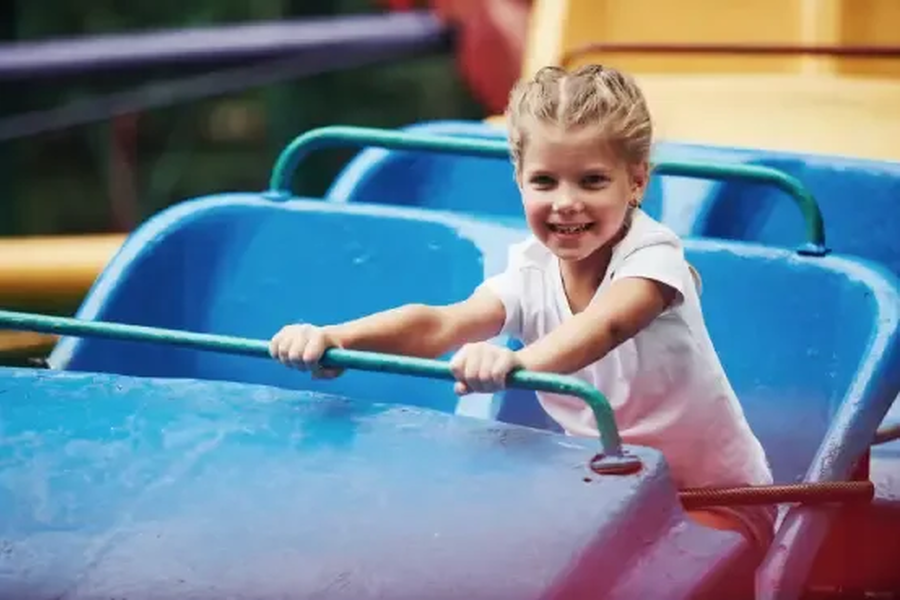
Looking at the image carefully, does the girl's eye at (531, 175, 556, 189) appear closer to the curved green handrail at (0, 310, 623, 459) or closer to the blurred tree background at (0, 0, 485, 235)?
the curved green handrail at (0, 310, 623, 459)

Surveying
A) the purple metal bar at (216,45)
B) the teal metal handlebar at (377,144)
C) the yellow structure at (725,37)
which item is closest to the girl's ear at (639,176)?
the teal metal handlebar at (377,144)

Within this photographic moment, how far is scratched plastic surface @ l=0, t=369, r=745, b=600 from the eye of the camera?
75cm

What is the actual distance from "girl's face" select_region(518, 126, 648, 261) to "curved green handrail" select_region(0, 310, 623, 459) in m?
0.13

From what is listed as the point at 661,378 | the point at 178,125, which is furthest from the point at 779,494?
the point at 178,125

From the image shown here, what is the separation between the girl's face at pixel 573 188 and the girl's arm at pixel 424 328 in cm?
8

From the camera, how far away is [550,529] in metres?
0.77

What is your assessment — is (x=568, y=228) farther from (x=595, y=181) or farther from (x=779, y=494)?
(x=779, y=494)

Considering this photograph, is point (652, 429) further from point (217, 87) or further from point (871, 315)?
point (217, 87)

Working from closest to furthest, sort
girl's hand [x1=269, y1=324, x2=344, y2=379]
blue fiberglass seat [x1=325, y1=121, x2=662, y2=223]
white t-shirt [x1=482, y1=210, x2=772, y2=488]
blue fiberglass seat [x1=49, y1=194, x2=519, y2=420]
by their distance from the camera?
1. girl's hand [x1=269, y1=324, x2=344, y2=379]
2. white t-shirt [x1=482, y1=210, x2=772, y2=488]
3. blue fiberglass seat [x1=49, y1=194, x2=519, y2=420]
4. blue fiberglass seat [x1=325, y1=121, x2=662, y2=223]

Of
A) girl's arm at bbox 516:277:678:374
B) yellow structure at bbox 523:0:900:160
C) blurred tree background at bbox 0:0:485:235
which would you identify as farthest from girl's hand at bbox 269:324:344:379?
blurred tree background at bbox 0:0:485:235

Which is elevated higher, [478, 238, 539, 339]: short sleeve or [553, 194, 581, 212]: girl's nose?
[553, 194, 581, 212]: girl's nose

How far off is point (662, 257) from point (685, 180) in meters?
0.50

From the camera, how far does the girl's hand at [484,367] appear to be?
80cm

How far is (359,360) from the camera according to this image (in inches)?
32.2
